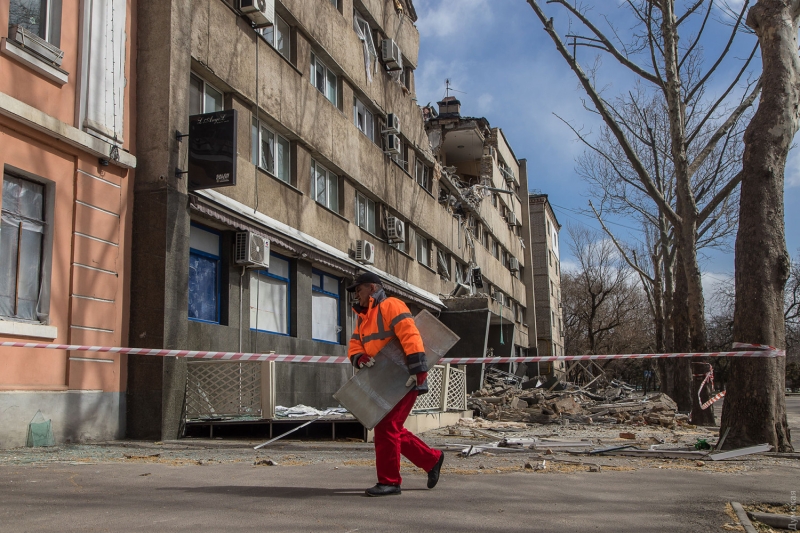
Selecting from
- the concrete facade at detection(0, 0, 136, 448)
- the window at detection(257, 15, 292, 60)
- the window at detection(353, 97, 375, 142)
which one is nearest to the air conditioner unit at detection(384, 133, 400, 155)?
the window at detection(353, 97, 375, 142)

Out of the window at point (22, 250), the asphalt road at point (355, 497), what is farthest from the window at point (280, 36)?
the asphalt road at point (355, 497)

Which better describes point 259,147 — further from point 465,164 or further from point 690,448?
point 465,164

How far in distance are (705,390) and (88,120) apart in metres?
14.9

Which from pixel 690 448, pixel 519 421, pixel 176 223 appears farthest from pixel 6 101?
pixel 519 421

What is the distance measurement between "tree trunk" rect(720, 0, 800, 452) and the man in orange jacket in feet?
17.1

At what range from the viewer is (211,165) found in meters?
12.2

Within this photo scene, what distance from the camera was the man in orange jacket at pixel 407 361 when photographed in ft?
18.4

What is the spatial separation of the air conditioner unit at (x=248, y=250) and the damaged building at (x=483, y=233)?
43.1ft

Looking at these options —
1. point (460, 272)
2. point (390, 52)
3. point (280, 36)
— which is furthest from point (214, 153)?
point (460, 272)

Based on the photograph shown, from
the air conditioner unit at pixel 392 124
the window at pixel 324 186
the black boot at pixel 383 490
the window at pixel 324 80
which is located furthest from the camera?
the air conditioner unit at pixel 392 124

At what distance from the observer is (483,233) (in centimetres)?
3822

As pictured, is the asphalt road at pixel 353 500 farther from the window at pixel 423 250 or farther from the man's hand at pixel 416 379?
the window at pixel 423 250

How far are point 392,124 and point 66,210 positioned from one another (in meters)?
14.0

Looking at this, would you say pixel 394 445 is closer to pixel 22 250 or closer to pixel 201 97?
pixel 22 250
